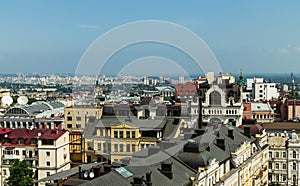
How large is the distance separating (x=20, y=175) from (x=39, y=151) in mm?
3436

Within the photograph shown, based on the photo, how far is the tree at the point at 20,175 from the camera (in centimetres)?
4356

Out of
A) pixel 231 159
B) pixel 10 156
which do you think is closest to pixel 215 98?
pixel 231 159

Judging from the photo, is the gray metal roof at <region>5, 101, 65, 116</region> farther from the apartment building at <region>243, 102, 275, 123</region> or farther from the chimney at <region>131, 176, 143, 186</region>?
the chimney at <region>131, 176, 143, 186</region>

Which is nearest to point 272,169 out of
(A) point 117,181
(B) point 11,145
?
(B) point 11,145

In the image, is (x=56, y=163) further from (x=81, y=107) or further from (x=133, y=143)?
(x=81, y=107)

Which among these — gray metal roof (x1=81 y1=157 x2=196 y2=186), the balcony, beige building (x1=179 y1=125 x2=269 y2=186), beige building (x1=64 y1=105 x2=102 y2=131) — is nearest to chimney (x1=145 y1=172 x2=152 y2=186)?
gray metal roof (x1=81 y1=157 x2=196 y2=186)

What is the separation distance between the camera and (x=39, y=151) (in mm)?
47156

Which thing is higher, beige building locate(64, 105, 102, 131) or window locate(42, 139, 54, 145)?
beige building locate(64, 105, 102, 131)

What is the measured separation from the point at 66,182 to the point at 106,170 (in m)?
3.22

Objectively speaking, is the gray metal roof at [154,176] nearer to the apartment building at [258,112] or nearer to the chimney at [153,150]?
the chimney at [153,150]

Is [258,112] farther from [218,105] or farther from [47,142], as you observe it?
[47,142]

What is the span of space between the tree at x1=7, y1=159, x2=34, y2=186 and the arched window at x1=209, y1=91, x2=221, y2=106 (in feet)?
97.3

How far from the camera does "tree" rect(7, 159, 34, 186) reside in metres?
43.6

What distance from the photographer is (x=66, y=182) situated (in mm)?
25734
